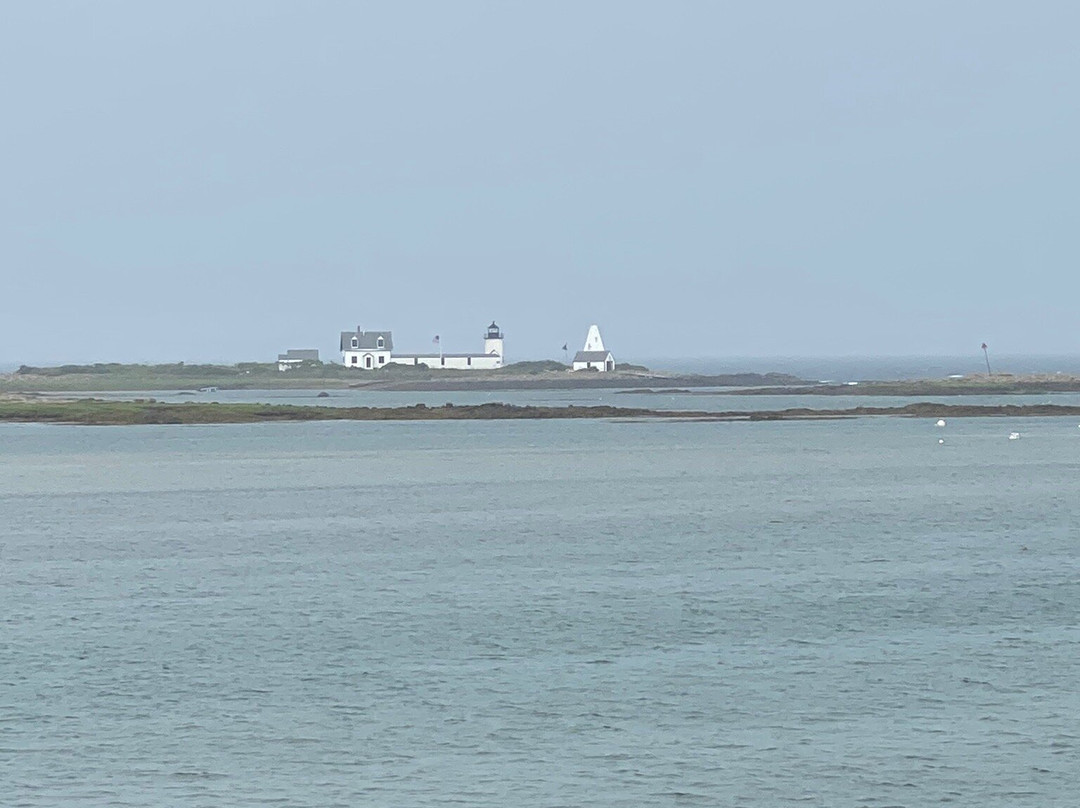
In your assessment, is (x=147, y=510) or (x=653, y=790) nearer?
(x=653, y=790)

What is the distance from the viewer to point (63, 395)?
133m

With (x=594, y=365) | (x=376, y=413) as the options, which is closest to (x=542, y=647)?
(x=376, y=413)

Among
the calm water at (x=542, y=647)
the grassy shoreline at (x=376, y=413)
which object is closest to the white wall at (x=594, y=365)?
the grassy shoreline at (x=376, y=413)

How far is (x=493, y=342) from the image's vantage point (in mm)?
176125

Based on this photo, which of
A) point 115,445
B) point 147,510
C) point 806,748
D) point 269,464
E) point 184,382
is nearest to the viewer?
point 806,748

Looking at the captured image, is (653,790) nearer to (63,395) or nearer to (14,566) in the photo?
(14,566)

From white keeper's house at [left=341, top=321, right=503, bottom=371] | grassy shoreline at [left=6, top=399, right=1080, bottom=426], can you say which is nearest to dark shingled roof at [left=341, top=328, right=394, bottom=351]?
white keeper's house at [left=341, top=321, right=503, bottom=371]

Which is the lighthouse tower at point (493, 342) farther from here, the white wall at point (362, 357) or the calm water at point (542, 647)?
the calm water at point (542, 647)

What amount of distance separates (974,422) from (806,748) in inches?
2945

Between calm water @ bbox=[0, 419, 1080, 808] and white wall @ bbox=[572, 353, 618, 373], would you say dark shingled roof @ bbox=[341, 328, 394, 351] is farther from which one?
calm water @ bbox=[0, 419, 1080, 808]

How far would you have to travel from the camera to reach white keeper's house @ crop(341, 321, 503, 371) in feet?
567

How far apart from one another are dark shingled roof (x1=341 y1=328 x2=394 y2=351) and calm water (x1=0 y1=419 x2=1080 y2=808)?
125 m

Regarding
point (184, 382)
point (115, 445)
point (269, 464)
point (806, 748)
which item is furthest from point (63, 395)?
point (806, 748)

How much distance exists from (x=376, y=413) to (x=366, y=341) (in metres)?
81.3
